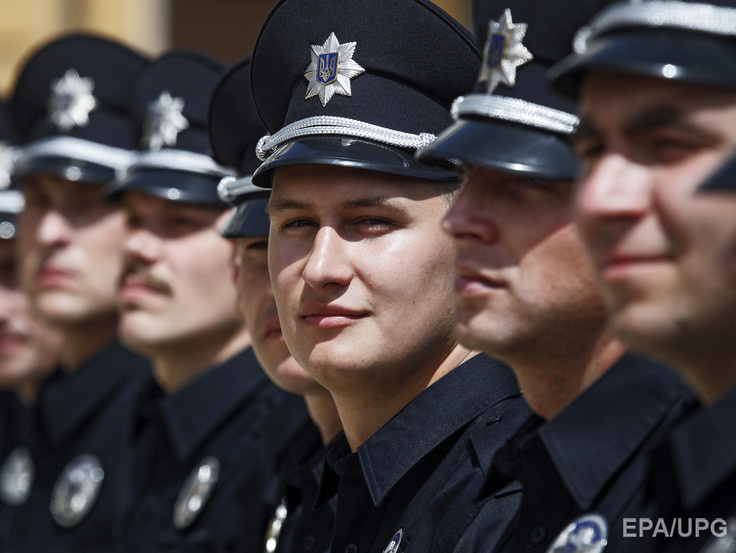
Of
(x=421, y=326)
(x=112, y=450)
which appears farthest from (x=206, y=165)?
(x=421, y=326)

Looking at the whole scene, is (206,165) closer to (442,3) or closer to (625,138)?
(625,138)

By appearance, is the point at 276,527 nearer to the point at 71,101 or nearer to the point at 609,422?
the point at 609,422

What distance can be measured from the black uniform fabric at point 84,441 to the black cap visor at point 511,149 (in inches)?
141

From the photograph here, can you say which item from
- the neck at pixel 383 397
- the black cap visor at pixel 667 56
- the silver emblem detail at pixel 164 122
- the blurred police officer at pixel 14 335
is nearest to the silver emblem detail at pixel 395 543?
the neck at pixel 383 397

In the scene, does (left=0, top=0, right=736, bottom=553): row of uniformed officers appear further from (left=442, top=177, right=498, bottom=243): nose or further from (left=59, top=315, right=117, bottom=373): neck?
(left=59, top=315, right=117, bottom=373): neck

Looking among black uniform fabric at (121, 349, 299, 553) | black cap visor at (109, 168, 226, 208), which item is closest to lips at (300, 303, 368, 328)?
black uniform fabric at (121, 349, 299, 553)

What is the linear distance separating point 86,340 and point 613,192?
197 inches

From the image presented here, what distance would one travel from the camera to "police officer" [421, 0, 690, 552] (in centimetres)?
251

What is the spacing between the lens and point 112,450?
20.5 feet

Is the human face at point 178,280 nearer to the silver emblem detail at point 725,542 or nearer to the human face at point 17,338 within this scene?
the human face at point 17,338

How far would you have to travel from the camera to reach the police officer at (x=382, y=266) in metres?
3.22

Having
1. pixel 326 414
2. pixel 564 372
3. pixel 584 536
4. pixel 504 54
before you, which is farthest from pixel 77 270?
pixel 584 536

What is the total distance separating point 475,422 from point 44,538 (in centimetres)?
344

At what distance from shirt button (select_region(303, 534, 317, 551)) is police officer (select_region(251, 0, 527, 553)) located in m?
0.47
